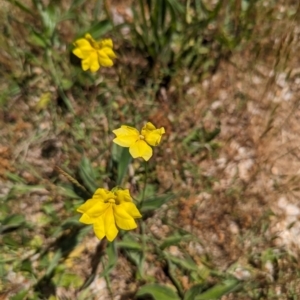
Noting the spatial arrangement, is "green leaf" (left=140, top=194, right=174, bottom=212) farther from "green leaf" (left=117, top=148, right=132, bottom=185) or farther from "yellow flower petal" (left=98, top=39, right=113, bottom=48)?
"yellow flower petal" (left=98, top=39, right=113, bottom=48)

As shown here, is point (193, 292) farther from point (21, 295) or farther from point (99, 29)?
point (99, 29)

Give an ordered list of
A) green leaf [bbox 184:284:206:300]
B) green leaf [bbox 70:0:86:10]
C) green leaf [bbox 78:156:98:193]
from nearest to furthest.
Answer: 1. green leaf [bbox 184:284:206:300]
2. green leaf [bbox 78:156:98:193]
3. green leaf [bbox 70:0:86:10]

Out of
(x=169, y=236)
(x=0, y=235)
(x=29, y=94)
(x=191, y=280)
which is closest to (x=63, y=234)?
(x=0, y=235)

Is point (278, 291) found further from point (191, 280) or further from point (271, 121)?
point (271, 121)

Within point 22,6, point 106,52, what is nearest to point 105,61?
point 106,52

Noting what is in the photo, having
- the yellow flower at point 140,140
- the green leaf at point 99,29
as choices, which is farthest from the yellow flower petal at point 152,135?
the green leaf at point 99,29

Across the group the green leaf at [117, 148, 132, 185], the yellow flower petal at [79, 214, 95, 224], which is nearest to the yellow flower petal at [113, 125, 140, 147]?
the yellow flower petal at [79, 214, 95, 224]

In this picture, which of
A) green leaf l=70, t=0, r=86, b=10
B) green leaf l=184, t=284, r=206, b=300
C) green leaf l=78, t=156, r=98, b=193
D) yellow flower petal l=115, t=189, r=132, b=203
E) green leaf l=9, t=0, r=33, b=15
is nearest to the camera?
yellow flower petal l=115, t=189, r=132, b=203
